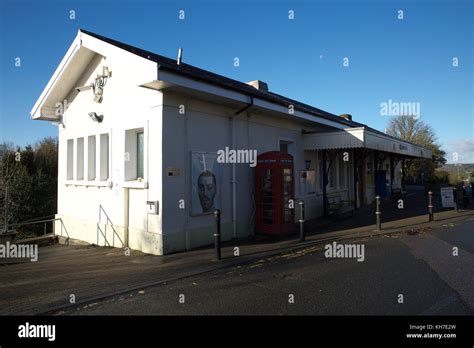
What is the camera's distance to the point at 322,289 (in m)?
5.29

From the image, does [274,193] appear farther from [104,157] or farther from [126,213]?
[104,157]

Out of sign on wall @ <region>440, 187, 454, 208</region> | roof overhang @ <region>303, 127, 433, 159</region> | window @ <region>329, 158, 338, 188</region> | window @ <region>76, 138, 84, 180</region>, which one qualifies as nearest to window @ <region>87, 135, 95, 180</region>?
window @ <region>76, 138, 84, 180</region>

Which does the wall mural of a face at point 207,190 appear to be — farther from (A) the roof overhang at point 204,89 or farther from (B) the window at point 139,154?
(A) the roof overhang at point 204,89

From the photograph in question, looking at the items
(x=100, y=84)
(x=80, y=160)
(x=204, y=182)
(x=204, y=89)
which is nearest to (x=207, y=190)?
(x=204, y=182)

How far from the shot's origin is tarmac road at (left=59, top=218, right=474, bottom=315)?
4.51 metres

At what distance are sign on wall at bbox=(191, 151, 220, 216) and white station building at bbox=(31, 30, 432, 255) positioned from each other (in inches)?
1.1

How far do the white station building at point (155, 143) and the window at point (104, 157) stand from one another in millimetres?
32

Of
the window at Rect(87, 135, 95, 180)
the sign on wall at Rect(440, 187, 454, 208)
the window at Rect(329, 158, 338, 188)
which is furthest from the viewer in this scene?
the sign on wall at Rect(440, 187, 454, 208)

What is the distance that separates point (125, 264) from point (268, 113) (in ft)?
22.7

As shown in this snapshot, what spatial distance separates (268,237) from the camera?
1008 centimetres

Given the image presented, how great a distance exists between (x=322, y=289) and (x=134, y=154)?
6525 mm

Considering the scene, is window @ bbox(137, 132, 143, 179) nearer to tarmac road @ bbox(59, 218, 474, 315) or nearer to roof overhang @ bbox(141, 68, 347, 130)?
roof overhang @ bbox(141, 68, 347, 130)
